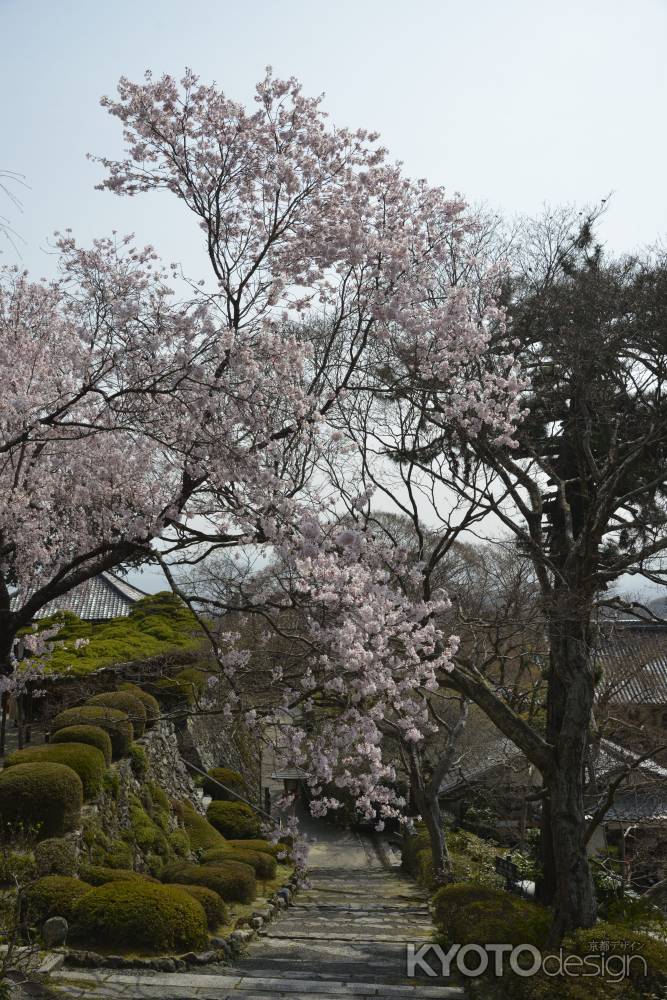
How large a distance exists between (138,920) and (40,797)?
82.9 inches

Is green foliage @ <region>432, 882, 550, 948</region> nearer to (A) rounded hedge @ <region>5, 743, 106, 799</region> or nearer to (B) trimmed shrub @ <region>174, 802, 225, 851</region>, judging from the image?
(A) rounded hedge @ <region>5, 743, 106, 799</region>

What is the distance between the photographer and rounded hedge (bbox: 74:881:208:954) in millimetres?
8508

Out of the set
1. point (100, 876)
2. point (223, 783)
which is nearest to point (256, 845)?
point (223, 783)

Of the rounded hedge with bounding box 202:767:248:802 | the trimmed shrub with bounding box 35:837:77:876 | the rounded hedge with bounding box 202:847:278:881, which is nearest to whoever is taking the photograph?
the trimmed shrub with bounding box 35:837:77:876

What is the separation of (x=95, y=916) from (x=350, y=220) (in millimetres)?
7608

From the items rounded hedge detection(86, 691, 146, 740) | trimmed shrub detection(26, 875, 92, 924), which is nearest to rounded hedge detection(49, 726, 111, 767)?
rounded hedge detection(86, 691, 146, 740)

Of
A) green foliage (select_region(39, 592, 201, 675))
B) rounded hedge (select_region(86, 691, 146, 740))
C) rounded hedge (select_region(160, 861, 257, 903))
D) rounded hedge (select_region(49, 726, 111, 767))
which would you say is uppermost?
green foliage (select_region(39, 592, 201, 675))

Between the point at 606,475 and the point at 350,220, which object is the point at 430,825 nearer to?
the point at 606,475

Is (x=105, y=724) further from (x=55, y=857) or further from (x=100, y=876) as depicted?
(x=55, y=857)

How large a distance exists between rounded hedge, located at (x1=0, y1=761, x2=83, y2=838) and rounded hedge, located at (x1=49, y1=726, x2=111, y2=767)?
172 cm

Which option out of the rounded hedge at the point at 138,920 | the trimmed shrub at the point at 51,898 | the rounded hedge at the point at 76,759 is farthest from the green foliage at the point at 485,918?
the rounded hedge at the point at 76,759

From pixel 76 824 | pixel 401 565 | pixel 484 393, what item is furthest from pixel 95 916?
pixel 484 393

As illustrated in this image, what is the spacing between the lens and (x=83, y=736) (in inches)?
473

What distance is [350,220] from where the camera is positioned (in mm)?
7359
